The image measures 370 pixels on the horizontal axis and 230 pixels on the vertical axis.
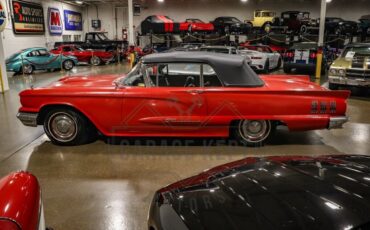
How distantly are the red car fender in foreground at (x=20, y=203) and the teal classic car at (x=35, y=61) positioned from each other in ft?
45.2

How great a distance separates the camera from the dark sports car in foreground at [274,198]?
1.47 m

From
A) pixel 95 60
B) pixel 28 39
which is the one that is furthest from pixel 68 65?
pixel 28 39

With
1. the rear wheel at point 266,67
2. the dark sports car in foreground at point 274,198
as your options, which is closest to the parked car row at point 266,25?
the rear wheel at point 266,67

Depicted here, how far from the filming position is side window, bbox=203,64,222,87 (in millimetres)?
4906

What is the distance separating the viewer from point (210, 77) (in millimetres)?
5055

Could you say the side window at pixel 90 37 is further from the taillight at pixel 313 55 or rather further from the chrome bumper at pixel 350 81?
the chrome bumper at pixel 350 81

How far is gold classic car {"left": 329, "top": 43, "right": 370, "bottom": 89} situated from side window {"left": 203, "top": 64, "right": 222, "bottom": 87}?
18.7 feet

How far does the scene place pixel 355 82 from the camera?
887cm

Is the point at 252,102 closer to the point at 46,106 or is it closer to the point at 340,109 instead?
the point at 340,109

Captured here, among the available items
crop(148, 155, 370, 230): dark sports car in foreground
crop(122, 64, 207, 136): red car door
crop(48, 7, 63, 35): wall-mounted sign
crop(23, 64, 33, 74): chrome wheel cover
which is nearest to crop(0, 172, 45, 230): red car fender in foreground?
crop(148, 155, 370, 230): dark sports car in foreground

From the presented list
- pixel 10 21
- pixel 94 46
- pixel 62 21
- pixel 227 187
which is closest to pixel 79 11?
pixel 62 21

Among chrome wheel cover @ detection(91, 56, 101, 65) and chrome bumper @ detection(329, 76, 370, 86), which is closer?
chrome bumper @ detection(329, 76, 370, 86)

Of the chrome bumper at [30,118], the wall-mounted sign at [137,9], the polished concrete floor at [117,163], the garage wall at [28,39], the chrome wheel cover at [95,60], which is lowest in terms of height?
the polished concrete floor at [117,163]

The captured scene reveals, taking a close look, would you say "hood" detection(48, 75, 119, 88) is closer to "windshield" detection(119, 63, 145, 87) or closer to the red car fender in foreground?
"windshield" detection(119, 63, 145, 87)
